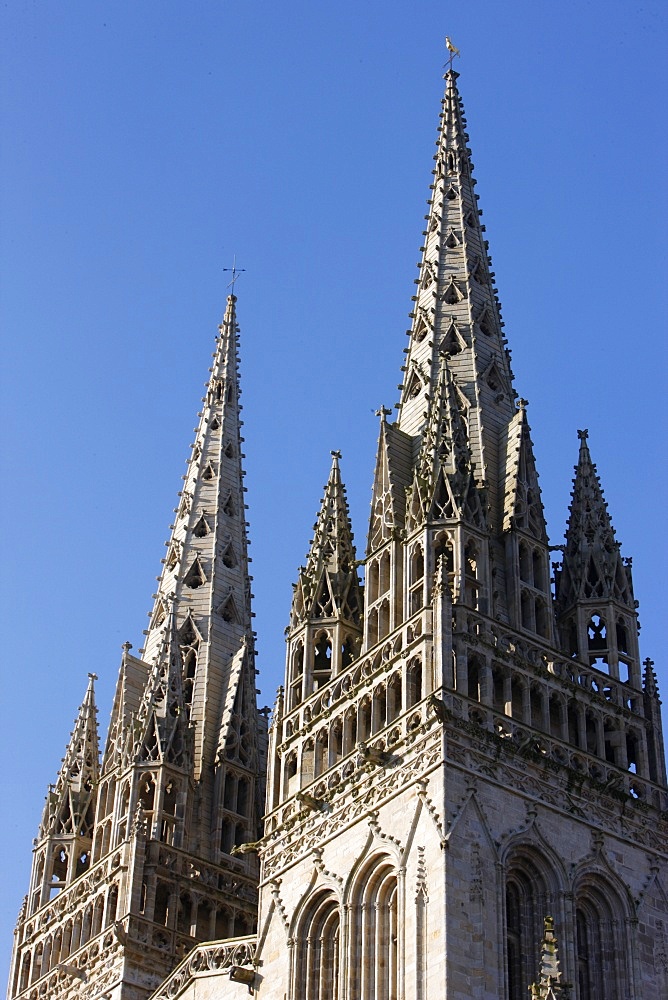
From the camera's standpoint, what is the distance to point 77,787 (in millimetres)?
56625

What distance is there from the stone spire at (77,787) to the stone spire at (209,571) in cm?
242

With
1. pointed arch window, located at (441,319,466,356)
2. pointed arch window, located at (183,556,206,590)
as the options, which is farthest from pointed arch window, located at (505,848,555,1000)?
pointed arch window, located at (183,556,206,590)

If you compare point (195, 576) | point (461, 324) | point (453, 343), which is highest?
point (461, 324)

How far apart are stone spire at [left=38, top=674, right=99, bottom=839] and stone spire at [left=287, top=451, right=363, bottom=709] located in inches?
449

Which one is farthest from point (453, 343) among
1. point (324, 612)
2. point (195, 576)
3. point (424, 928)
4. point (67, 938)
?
point (424, 928)

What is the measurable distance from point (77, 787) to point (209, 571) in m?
7.24

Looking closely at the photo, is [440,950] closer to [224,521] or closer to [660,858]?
[660,858]

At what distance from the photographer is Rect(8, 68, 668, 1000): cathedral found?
129 feet

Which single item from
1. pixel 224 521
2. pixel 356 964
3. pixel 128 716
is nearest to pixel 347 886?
pixel 356 964

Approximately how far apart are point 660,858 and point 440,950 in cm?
699

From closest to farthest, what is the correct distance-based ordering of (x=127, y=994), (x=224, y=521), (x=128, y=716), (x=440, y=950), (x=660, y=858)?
(x=440, y=950), (x=660, y=858), (x=127, y=994), (x=128, y=716), (x=224, y=521)

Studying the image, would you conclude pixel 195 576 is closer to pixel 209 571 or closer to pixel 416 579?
pixel 209 571

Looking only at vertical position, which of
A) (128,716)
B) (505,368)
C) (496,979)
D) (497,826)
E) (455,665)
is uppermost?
(505,368)

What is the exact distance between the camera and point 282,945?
41.6m
